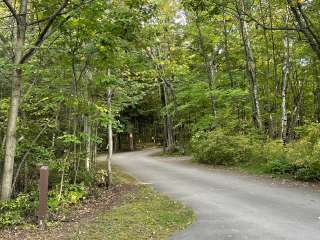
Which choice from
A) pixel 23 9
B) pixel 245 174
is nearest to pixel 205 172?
pixel 245 174

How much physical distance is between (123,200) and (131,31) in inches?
180

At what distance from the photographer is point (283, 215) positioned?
6.99 m

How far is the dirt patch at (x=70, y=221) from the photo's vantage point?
637cm

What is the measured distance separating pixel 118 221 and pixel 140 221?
444 millimetres

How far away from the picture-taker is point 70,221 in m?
7.32

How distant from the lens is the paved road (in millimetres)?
5953

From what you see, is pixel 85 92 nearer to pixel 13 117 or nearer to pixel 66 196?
pixel 13 117

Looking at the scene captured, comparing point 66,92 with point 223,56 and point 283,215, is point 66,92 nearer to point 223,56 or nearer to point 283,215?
point 283,215

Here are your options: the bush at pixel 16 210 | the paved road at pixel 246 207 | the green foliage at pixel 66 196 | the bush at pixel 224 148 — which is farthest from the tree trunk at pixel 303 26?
the bush at pixel 16 210

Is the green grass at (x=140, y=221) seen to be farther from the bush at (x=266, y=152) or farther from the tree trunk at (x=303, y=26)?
the tree trunk at (x=303, y=26)

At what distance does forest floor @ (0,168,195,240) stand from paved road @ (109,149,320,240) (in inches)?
16.2

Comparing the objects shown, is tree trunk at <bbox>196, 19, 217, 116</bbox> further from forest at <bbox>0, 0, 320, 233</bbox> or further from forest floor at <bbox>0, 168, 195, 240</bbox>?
forest floor at <bbox>0, 168, 195, 240</bbox>

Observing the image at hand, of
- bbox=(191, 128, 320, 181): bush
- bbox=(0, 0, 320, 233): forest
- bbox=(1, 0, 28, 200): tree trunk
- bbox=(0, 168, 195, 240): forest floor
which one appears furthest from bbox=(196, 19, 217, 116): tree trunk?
bbox=(1, 0, 28, 200): tree trunk

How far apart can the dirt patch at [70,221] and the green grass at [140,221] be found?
0.88 feet
